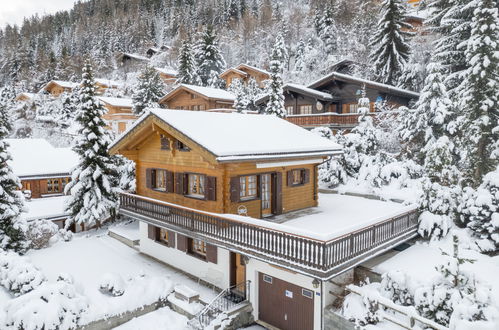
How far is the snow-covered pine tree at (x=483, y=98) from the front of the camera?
55.5 feet

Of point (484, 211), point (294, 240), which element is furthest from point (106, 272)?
point (484, 211)

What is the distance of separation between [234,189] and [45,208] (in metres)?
20.1

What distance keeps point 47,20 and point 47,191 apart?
5670 inches

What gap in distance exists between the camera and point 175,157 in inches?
741

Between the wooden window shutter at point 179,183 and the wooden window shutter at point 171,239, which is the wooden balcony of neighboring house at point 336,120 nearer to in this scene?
the wooden window shutter at point 179,183

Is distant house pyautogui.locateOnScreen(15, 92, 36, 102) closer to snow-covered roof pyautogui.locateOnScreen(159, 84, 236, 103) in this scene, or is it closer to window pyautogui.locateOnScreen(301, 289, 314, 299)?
snow-covered roof pyautogui.locateOnScreen(159, 84, 236, 103)

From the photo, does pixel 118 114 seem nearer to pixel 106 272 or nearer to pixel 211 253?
pixel 106 272

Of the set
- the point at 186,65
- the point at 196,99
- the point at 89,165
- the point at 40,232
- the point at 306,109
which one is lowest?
the point at 40,232

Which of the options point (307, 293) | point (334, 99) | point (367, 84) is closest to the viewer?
point (307, 293)

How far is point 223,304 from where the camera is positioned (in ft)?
50.8

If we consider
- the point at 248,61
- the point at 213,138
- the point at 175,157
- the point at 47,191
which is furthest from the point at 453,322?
the point at 248,61

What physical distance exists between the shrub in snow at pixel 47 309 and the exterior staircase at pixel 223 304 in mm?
4822

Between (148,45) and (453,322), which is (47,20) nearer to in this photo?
(148,45)

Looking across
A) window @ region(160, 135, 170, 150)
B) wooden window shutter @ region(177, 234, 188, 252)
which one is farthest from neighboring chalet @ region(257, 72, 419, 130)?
wooden window shutter @ region(177, 234, 188, 252)
